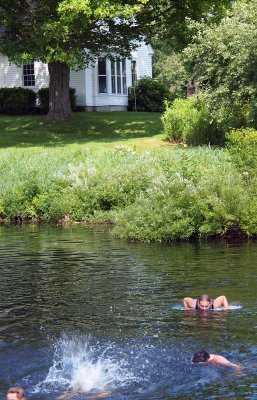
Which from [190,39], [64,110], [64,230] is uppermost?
[190,39]

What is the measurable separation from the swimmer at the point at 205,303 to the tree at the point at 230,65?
2260cm

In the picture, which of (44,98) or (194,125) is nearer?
(194,125)

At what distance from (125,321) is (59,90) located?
35721 mm

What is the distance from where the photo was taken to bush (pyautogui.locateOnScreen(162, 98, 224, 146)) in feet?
152

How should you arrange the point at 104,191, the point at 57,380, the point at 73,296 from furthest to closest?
the point at 104,191 < the point at 73,296 < the point at 57,380

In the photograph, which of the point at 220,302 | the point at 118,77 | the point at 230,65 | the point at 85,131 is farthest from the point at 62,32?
the point at 220,302

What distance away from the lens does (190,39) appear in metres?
50.2

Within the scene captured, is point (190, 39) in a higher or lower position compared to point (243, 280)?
higher

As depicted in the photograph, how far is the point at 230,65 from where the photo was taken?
4075 cm

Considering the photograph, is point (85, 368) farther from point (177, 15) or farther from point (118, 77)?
point (118, 77)

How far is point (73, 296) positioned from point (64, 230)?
38.1ft

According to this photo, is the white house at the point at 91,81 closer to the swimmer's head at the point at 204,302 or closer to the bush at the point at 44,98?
the bush at the point at 44,98

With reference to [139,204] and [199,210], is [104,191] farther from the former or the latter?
[199,210]

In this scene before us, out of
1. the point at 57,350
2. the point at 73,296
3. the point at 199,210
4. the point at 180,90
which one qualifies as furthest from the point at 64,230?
the point at 180,90
